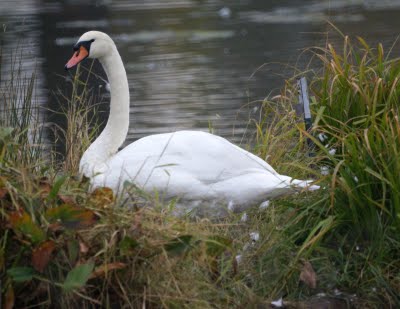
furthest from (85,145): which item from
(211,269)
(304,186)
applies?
(211,269)

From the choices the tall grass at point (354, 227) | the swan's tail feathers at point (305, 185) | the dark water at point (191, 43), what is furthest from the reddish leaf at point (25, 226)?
the dark water at point (191, 43)

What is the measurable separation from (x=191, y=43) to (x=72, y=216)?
9.86 m

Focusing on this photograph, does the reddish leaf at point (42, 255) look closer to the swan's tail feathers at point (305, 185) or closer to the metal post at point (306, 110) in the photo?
the swan's tail feathers at point (305, 185)

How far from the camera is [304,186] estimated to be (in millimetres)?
4770

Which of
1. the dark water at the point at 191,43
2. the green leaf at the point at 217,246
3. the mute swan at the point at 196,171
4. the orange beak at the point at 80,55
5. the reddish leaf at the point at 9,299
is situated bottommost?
the dark water at the point at 191,43

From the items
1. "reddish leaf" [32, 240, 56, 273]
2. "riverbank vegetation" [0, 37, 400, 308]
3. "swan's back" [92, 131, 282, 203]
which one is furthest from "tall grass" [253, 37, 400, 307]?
"reddish leaf" [32, 240, 56, 273]

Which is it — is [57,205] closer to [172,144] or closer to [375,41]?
[172,144]

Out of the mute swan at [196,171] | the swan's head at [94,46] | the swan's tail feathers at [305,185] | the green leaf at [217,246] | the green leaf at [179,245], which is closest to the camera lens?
the green leaf at [179,245]

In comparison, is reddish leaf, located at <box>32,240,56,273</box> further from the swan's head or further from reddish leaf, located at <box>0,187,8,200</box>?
the swan's head

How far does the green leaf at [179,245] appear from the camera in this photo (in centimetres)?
381

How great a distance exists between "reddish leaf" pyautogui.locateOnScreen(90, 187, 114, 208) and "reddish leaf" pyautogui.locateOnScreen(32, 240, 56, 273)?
36 centimetres

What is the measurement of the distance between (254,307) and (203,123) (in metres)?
5.18

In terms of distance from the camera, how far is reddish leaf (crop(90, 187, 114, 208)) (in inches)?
156

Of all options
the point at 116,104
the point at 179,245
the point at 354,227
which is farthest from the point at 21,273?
the point at 116,104
